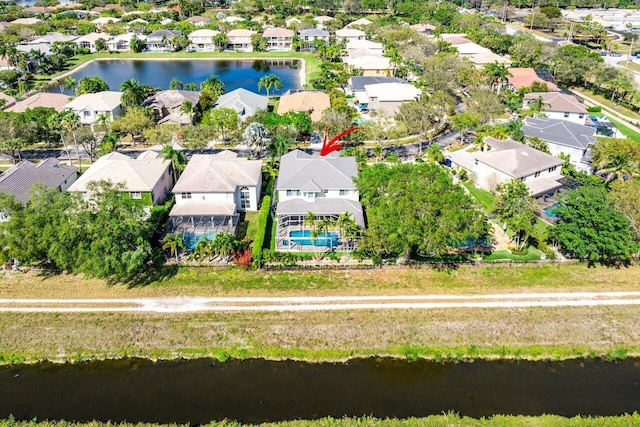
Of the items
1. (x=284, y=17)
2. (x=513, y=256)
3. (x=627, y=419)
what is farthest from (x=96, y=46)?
(x=627, y=419)

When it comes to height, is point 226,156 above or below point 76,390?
above

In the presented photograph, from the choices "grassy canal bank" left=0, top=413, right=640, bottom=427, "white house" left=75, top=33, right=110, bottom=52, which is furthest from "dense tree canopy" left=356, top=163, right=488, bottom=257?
"white house" left=75, top=33, right=110, bottom=52

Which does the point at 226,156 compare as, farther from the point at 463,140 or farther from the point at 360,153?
the point at 463,140

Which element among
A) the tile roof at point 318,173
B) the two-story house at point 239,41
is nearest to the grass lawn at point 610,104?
the tile roof at point 318,173

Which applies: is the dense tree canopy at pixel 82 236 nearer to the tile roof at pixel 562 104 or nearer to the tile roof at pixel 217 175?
the tile roof at pixel 217 175

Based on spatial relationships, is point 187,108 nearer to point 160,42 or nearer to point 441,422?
point 441,422

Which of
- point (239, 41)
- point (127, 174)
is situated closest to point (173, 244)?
point (127, 174)
